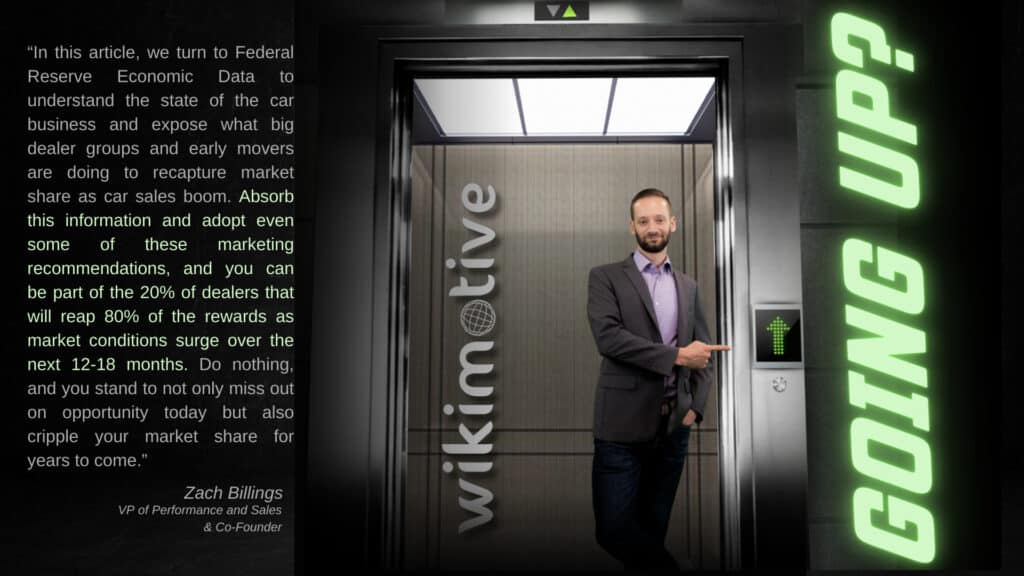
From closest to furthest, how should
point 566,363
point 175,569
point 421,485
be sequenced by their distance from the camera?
point 175,569, point 421,485, point 566,363

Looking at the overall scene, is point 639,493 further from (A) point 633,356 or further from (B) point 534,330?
(B) point 534,330

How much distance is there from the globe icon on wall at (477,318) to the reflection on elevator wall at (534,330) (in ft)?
0.13

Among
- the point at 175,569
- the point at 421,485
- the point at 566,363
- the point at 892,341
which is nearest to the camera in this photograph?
the point at 892,341

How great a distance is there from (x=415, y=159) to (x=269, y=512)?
1.95 metres

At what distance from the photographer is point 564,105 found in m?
3.65

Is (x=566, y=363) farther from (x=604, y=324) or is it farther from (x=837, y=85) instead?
(x=837, y=85)

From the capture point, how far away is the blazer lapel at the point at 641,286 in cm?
271

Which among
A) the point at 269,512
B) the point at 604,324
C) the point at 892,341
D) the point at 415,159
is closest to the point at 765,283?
the point at 892,341

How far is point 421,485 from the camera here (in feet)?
11.3

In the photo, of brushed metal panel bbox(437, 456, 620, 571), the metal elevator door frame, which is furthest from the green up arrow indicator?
brushed metal panel bbox(437, 456, 620, 571)

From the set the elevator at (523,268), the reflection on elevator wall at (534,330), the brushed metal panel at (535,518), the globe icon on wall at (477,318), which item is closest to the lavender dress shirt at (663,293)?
the elevator at (523,268)

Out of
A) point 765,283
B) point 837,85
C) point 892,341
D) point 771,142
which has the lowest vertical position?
point 892,341

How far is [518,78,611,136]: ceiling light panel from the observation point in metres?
3.38

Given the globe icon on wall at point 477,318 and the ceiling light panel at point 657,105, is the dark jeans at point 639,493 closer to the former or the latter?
the globe icon on wall at point 477,318
